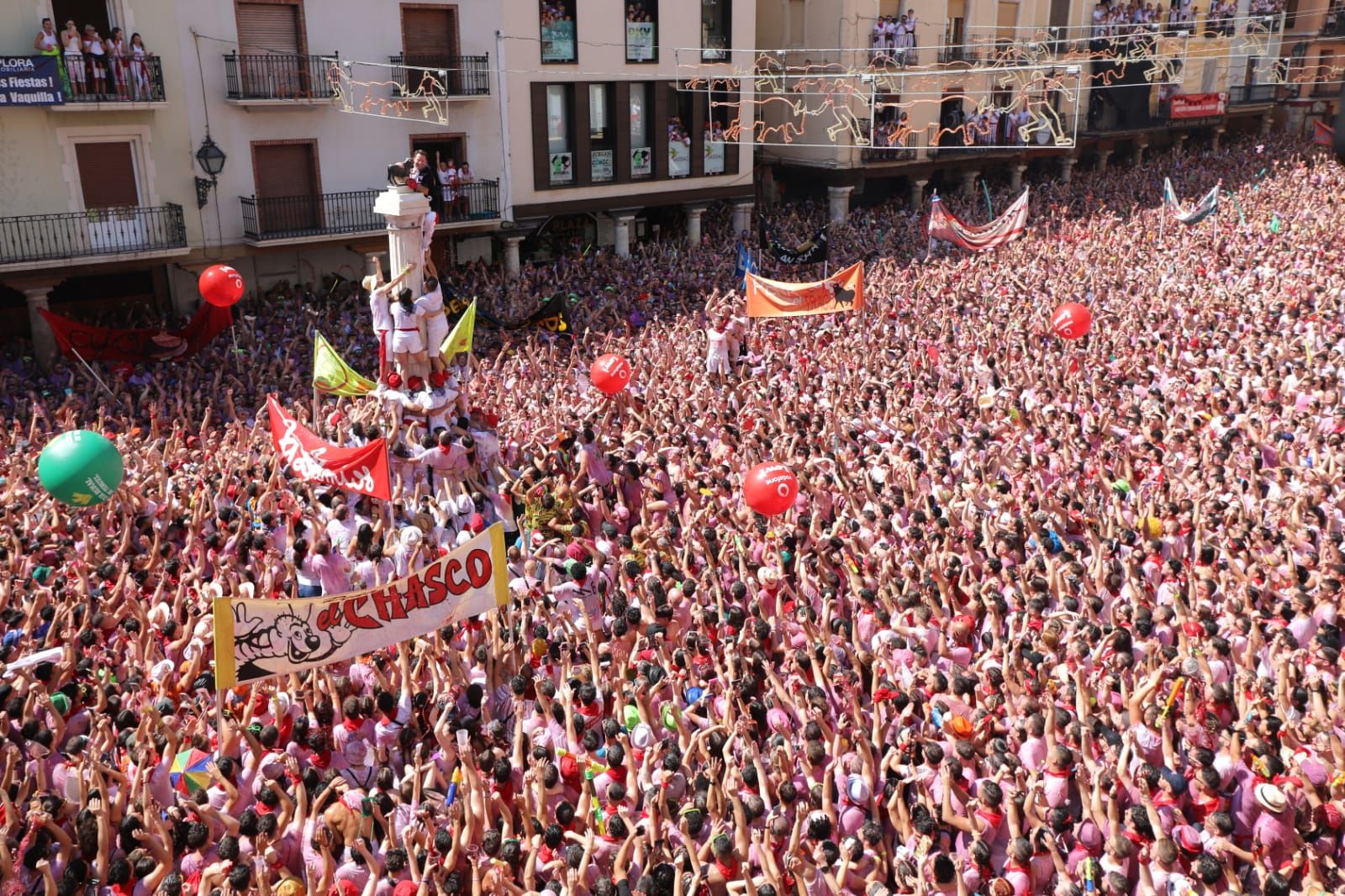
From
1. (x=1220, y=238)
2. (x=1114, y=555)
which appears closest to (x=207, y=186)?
(x=1114, y=555)

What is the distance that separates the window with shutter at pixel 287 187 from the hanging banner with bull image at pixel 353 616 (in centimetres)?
1439

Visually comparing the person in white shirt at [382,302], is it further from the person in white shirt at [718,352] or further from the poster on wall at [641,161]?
the poster on wall at [641,161]

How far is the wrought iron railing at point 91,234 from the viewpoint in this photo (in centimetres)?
1717

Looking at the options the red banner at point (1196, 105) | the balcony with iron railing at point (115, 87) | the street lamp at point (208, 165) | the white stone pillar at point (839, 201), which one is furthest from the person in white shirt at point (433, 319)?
the red banner at point (1196, 105)

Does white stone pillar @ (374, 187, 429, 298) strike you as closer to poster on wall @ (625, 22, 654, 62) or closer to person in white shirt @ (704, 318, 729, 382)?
person in white shirt @ (704, 318, 729, 382)

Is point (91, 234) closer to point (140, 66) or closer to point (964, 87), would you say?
point (140, 66)

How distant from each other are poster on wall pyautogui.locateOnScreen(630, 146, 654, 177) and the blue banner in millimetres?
11462

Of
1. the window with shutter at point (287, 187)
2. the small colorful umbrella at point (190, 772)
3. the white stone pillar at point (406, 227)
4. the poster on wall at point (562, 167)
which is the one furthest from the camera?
the poster on wall at point (562, 167)

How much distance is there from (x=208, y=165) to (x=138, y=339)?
3967 mm

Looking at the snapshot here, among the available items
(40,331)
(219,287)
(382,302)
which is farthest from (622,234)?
(382,302)

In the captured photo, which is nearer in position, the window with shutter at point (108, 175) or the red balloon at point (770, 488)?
the red balloon at point (770, 488)

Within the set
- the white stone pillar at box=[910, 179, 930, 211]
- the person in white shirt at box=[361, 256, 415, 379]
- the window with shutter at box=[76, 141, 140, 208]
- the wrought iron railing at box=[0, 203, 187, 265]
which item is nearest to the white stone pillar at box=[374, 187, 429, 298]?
the person in white shirt at box=[361, 256, 415, 379]

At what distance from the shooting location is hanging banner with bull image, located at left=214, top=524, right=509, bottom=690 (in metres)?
6.38

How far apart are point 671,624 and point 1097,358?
27.9 feet
